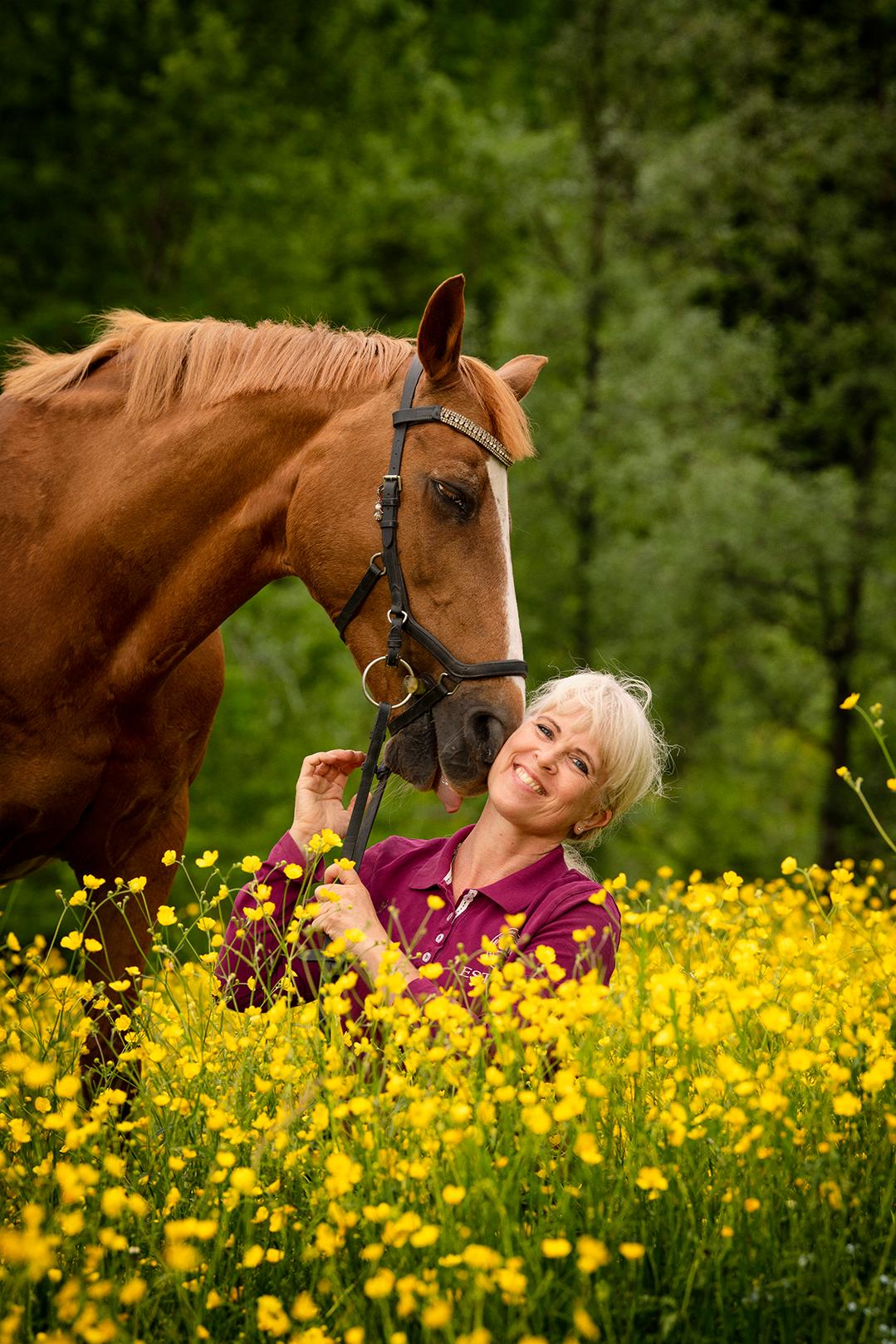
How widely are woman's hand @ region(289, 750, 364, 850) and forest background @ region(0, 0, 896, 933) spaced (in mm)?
9440

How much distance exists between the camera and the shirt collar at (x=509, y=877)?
11.2 ft

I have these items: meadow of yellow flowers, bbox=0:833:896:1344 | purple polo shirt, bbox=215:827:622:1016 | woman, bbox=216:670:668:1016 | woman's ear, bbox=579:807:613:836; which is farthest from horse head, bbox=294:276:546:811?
meadow of yellow flowers, bbox=0:833:896:1344

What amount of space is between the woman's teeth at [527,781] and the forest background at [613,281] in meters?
9.79

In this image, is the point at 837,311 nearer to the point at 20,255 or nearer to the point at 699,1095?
the point at 20,255

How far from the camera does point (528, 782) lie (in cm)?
346

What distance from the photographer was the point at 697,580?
15508 millimetres

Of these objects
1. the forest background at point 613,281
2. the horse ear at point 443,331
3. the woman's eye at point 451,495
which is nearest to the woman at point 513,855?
the woman's eye at point 451,495

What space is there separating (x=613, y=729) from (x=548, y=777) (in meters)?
0.24

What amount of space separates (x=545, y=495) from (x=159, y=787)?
12404 mm

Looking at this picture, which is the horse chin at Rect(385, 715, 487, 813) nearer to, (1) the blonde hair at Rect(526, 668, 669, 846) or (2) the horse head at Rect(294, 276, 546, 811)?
(2) the horse head at Rect(294, 276, 546, 811)

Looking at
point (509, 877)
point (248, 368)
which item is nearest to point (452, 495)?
point (248, 368)

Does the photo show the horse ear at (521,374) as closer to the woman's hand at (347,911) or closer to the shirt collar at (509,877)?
the shirt collar at (509,877)

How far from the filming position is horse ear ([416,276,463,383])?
3.50 m

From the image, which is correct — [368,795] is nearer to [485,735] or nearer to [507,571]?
[485,735]
